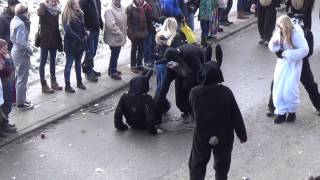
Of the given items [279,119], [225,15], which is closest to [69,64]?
[279,119]

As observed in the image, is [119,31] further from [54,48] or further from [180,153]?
[180,153]

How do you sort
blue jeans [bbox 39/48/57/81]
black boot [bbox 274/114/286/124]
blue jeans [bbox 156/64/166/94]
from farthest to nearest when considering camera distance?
blue jeans [bbox 39/48/57/81] < blue jeans [bbox 156/64/166/94] < black boot [bbox 274/114/286/124]

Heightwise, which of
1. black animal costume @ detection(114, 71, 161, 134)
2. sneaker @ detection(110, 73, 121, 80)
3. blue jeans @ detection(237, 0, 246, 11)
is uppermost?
blue jeans @ detection(237, 0, 246, 11)

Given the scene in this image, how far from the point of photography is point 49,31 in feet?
34.8

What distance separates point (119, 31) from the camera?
11.5 metres

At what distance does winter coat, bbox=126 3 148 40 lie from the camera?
11.7 meters

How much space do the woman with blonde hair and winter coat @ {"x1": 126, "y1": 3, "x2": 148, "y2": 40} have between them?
3158 mm

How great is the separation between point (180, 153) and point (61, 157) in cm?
168

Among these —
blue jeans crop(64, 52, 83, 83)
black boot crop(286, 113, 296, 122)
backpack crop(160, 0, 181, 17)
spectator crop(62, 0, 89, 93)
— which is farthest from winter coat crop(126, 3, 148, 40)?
black boot crop(286, 113, 296, 122)

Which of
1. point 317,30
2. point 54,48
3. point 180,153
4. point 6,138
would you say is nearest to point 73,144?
point 6,138

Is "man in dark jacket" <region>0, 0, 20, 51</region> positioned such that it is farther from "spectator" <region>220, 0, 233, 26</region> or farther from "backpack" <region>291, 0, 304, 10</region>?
"spectator" <region>220, 0, 233, 26</region>

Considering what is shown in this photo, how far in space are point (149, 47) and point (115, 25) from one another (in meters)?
1.28

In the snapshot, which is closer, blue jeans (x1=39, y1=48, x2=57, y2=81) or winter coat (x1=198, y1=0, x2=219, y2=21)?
blue jeans (x1=39, y1=48, x2=57, y2=81)

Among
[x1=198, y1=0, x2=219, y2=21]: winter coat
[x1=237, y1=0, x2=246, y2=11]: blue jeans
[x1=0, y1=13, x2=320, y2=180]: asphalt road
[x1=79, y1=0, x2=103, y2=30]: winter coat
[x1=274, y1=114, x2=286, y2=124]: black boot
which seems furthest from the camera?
[x1=237, y1=0, x2=246, y2=11]: blue jeans
